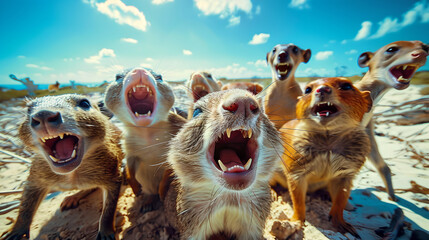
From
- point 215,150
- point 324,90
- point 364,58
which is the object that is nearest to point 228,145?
point 215,150

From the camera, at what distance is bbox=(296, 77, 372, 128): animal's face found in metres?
1.97

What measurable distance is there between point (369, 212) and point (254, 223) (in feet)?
6.27

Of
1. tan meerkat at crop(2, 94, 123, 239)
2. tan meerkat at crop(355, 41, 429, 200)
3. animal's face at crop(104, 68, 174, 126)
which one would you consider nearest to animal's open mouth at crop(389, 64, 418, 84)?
tan meerkat at crop(355, 41, 429, 200)

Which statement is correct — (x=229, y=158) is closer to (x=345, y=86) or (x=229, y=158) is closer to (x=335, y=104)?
(x=335, y=104)

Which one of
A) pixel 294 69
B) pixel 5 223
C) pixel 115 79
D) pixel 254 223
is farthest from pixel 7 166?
pixel 294 69

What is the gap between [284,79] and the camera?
3980 mm

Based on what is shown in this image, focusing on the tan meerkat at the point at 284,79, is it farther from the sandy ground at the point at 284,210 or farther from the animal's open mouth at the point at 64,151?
the animal's open mouth at the point at 64,151

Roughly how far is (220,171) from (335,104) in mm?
1628

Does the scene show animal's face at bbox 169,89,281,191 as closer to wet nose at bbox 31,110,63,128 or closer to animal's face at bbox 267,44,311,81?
wet nose at bbox 31,110,63,128

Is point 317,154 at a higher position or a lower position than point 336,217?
higher

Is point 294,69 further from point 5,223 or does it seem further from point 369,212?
point 5,223

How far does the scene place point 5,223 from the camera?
224 centimetres

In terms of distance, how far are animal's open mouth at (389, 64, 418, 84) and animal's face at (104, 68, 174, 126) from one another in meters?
3.84

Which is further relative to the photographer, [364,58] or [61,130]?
[364,58]
